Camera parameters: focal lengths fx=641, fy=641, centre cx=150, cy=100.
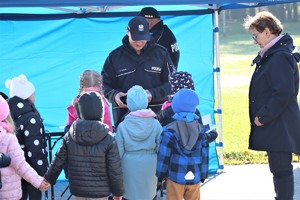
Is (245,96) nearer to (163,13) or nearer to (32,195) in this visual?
(163,13)

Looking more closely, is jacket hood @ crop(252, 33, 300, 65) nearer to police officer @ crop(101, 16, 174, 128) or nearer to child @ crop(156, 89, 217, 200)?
child @ crop(156, 89, 217, 200)

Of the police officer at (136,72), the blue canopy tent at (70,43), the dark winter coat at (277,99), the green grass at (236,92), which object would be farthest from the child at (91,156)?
the green grass at (236,92)

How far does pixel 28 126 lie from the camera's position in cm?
511

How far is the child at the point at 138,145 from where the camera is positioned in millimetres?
5059

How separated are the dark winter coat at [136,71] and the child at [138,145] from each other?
30.1 inches

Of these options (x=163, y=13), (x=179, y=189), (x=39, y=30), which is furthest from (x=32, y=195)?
(x=163, y=13)

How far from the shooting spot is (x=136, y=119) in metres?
5.05

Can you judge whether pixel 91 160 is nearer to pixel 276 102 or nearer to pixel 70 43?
pixel 276 102

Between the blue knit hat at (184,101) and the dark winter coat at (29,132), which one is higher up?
the blue knit hat at (184,101)

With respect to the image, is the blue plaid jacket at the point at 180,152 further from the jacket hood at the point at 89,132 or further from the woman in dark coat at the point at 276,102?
the woman in dark coat at the point at 276,102

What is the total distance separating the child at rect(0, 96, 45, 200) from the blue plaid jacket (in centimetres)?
95

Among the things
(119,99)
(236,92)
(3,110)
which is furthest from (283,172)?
(236,92)

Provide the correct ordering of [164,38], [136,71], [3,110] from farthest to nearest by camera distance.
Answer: [164,38] < [136,71] < [3,110]

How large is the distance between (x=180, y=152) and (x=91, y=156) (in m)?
0.74
